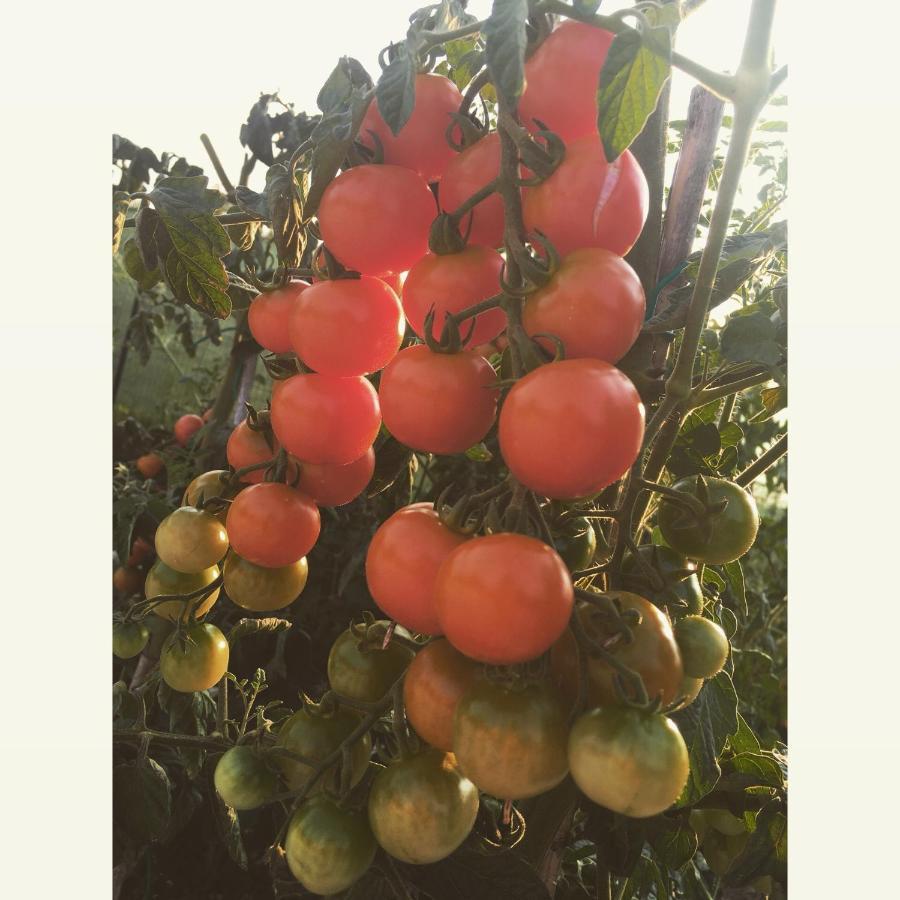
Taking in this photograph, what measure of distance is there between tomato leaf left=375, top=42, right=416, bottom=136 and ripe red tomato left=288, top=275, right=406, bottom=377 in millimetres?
135

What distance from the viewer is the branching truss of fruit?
404mm

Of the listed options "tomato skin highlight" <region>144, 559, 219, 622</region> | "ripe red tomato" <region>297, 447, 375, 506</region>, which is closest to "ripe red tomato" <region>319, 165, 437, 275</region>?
"ripe red tomato" <region>297, 447, 375, 506</region>

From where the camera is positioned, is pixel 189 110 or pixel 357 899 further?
pixel 189 110

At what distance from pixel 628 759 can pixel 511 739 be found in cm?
6

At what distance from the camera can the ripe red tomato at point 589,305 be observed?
0.42 metres

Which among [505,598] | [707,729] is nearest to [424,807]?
[505,598]

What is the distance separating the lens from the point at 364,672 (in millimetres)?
632

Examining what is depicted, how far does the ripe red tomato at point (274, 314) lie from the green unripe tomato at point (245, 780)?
0.33 metres

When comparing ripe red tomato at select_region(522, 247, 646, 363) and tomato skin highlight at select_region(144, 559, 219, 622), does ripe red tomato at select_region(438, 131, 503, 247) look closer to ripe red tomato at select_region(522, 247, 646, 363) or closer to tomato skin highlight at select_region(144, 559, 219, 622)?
ripe red tomato at select_region(522, 247, 646, 363)

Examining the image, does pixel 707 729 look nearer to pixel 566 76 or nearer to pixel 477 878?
pixel 477 878
